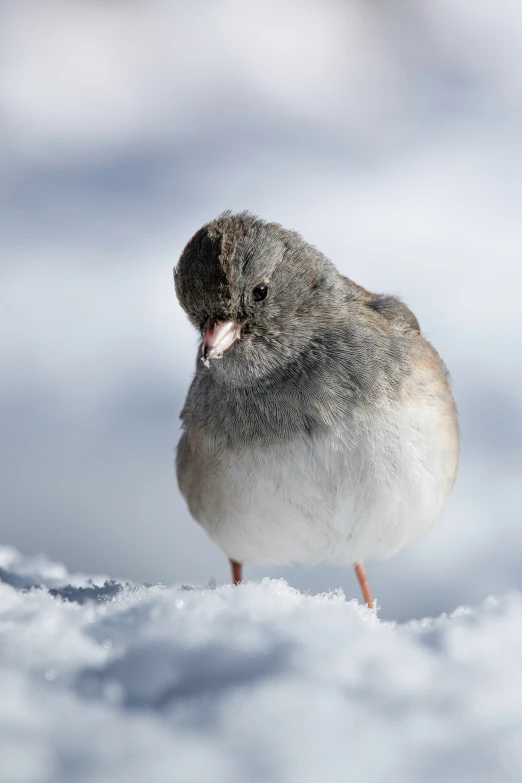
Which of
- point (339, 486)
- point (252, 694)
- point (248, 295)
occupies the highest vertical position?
point (248, 295)

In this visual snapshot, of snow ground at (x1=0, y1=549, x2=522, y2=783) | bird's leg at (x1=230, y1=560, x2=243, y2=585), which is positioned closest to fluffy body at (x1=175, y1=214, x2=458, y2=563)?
snow ground at (x1=0, y1=549, x2=522, y2=783)

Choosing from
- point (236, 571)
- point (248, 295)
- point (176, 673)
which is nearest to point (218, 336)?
point (248, 295)

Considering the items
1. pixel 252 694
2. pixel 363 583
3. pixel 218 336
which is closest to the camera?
pixel 252 694

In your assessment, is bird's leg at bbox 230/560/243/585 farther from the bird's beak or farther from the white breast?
the bird's beak

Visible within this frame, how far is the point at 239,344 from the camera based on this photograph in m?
2.03

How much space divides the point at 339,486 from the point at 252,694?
70 cm

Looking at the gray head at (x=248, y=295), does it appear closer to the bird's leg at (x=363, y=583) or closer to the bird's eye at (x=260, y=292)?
the bird's eye at (x=260, y=292)

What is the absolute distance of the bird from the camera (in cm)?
199

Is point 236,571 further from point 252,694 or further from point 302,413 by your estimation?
point 252,694

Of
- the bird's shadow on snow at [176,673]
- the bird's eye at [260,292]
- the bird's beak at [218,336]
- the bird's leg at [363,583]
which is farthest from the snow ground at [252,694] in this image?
the bird's leg at [363,583]

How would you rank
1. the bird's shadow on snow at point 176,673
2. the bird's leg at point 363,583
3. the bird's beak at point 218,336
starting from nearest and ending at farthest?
the bird's shadow on snow at point 176,673 → the bird's beak at point 218,336 → the bird's leg at point 363,583

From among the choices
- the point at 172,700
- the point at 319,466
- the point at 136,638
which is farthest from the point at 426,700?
the point at 319,466

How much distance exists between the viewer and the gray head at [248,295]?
1977 millimetres

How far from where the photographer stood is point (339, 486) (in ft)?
6.59
